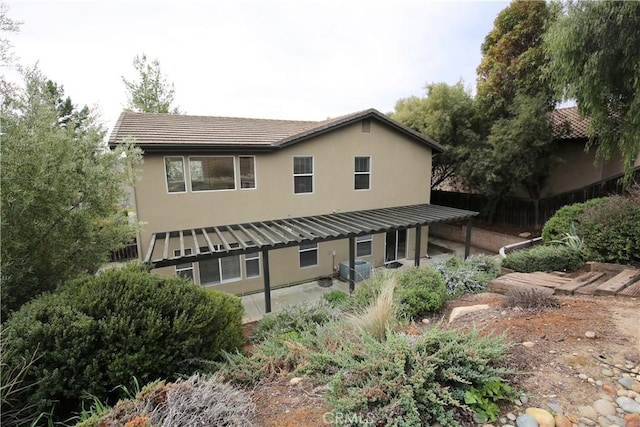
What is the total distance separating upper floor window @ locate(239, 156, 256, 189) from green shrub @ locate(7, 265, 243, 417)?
253 inches

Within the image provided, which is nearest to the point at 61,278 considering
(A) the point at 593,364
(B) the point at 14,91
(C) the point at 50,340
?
(C) the point at 50,340

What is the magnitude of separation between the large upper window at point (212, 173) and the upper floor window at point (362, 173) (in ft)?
16.6

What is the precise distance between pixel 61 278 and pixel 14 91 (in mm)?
2930

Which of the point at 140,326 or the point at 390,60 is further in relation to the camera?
the point at 390,60

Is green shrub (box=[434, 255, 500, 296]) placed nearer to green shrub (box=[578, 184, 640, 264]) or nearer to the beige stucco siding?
green shrub (box=[578, 184, 640, 264])

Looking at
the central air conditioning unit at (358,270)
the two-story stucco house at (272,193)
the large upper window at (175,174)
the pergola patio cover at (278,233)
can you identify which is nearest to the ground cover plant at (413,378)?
the pergola patio cover at (278,233)

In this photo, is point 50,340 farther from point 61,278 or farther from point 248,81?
point 248,81

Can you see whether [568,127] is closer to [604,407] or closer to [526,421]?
[604,407]

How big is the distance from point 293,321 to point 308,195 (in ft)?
21.5

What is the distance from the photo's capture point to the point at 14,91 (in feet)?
14.4

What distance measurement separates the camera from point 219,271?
10430mm

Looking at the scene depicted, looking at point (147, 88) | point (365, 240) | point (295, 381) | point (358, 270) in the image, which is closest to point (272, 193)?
point (358, 270)

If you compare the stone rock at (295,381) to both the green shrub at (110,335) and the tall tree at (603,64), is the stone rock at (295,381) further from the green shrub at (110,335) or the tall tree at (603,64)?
the tall tree at (603,64)

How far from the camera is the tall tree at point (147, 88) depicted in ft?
77.3
